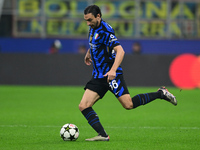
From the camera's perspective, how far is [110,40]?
7562 millimetres

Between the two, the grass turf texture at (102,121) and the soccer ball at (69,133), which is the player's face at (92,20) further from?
the grass turf texture at (102,121)

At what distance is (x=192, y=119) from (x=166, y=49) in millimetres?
13924

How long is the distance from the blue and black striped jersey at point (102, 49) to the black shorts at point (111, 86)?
81 mm

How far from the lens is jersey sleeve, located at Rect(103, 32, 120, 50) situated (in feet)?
24.7

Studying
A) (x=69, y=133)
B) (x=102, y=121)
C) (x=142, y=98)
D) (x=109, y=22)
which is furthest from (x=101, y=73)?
(x=109, y=22)

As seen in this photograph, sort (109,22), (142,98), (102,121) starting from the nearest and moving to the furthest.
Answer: (142,98), (102,121), (109,22)

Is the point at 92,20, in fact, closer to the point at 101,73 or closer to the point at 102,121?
the point at 101,73

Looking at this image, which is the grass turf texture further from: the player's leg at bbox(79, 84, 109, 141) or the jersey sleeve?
the jersey sleeve

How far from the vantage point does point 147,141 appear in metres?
7.80

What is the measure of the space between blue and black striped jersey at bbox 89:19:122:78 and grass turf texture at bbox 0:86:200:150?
1.11m

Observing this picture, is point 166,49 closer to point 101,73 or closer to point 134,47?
point 134,47

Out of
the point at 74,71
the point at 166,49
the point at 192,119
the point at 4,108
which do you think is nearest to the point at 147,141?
the point at 192,119

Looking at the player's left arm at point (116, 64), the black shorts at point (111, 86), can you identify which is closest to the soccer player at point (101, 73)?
the black shorts at point (111, 86)

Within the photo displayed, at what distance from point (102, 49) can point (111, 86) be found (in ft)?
1.90
